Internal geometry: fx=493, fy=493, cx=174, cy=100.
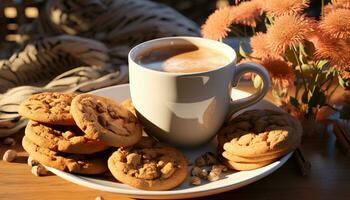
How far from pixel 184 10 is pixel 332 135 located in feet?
2.18

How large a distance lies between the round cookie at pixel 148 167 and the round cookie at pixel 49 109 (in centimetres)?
8

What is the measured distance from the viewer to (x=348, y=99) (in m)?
0.77

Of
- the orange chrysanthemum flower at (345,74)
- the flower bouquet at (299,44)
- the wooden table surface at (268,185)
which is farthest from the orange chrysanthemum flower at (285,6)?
the wooden table surface at (268,185)

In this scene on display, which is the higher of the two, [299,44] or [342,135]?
[299,44]

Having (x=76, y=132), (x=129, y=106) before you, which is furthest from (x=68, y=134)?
(x=129, y=106)

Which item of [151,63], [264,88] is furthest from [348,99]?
[151,63]

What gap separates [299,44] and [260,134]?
169 mm

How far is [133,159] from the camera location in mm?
571

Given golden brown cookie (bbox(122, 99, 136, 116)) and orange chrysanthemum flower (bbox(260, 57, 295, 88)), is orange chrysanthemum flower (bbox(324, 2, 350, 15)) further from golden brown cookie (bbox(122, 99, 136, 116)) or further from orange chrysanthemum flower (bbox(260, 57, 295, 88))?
golden brown cookie (bbox(122, 99, 136, 116))

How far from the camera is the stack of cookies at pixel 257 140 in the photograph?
582mm

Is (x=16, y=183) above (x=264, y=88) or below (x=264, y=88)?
below

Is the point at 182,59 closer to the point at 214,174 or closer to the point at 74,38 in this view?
the point at 214,174

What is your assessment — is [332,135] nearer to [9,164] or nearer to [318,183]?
[318,183]

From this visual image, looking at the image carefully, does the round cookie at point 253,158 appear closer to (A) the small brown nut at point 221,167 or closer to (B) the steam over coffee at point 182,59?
(A) the small brown nut at point 221,167
